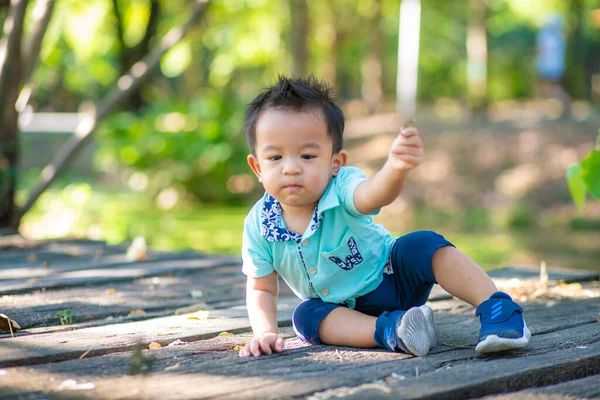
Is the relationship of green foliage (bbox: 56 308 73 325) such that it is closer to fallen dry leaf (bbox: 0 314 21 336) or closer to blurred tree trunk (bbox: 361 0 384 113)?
fallen dry leaf (bbox: 0 314 21 336)

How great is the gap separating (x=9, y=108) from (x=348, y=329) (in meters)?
3.86

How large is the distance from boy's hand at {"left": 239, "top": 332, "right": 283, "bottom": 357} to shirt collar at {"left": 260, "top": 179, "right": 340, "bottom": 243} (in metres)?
0.34

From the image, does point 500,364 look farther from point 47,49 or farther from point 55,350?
point 47,49

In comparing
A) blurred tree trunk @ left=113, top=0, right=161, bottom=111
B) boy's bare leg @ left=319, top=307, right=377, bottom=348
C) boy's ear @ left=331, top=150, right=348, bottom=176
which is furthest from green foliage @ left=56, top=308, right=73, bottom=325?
blurred tree trunk @ left=113, top=0, right=161, bottom=111

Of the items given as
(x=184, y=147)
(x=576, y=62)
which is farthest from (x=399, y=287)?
(x=576, y=62)

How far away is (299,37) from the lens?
41.2ft

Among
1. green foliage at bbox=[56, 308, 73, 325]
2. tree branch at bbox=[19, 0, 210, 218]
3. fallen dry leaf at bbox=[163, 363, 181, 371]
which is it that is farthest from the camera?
tree branch at bbox=[19, 0, 210, 218]

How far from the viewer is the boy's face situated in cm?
245

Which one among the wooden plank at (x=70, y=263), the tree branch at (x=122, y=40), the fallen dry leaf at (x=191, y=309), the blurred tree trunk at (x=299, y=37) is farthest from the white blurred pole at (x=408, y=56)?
the fallen dry leaf at (x=191, y=309)

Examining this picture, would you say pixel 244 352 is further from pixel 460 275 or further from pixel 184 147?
pixel 184 147

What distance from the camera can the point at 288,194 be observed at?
2.48 metres

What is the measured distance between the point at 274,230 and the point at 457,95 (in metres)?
30.4

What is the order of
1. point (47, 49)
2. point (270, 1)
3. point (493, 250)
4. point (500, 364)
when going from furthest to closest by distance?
point (270, 1)
point (47, 49)
point (493, 250)
point (500, 364)

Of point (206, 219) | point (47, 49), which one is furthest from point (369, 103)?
point (47, 49)
